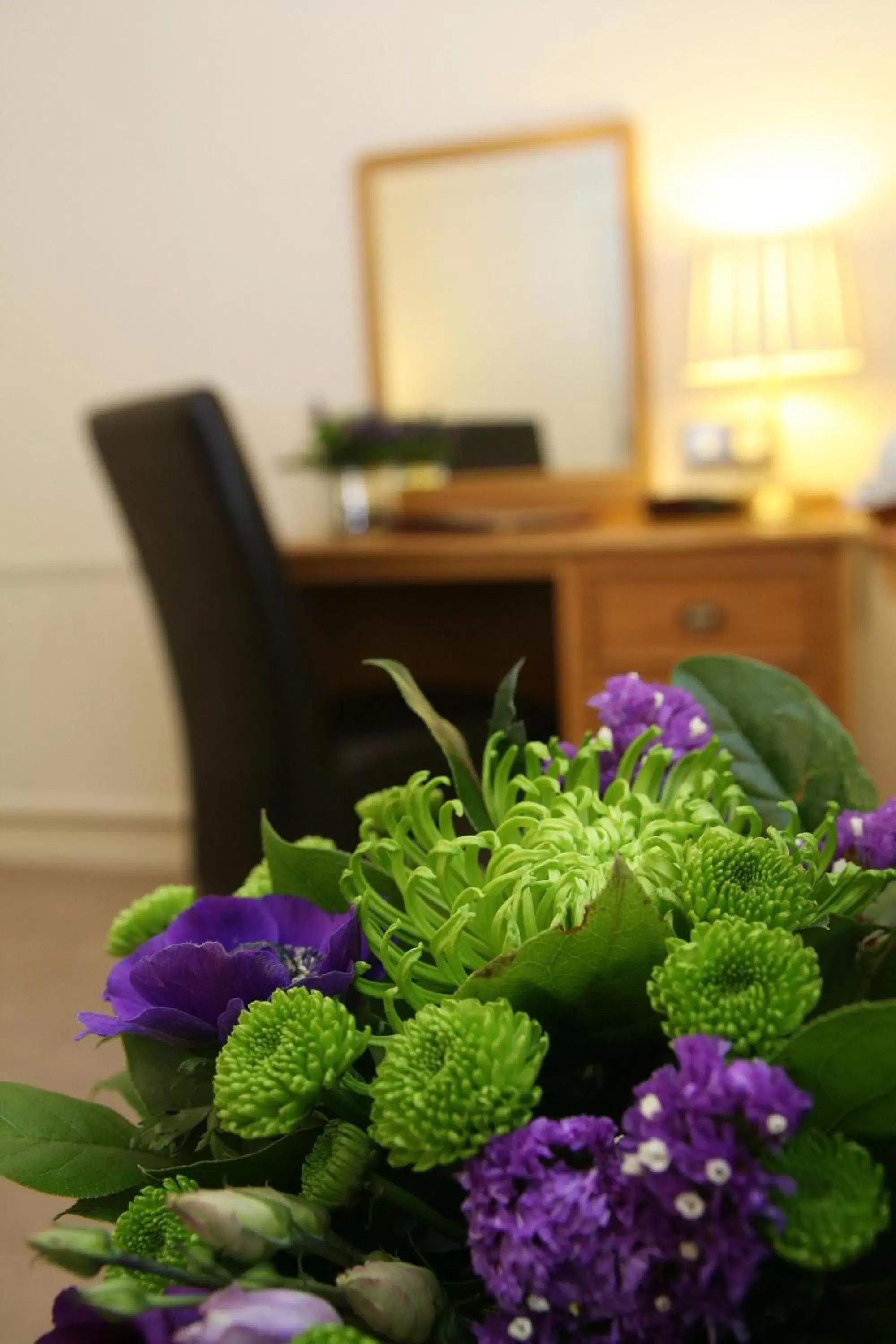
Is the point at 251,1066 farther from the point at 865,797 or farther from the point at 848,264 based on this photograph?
the point at 848,264

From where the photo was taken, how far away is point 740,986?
11.7 inches

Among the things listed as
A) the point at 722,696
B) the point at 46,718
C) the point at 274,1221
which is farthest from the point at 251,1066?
the point at 46,718

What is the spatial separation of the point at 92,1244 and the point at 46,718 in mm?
3378

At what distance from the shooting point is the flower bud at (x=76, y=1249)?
28cm

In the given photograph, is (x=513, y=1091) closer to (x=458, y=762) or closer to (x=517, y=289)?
(x=458, y=762)

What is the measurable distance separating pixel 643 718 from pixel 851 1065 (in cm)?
19

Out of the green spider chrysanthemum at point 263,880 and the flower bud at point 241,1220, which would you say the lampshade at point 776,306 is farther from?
the flower bud at point 241,1220

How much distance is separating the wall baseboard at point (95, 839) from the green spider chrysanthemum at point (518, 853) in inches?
116

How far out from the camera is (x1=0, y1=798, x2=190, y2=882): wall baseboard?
11.1 ft

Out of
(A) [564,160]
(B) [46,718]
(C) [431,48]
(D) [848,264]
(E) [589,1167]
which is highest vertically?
(C) [431,48]

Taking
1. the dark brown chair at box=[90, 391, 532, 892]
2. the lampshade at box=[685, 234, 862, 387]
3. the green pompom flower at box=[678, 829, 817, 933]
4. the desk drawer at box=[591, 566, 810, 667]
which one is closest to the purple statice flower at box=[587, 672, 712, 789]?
the green pompom flower at box=[678, 829, 817, 933]

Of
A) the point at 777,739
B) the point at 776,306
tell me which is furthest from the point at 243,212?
the point at 777,739

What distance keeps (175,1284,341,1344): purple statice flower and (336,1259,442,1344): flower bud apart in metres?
0.01

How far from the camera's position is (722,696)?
519 mm
